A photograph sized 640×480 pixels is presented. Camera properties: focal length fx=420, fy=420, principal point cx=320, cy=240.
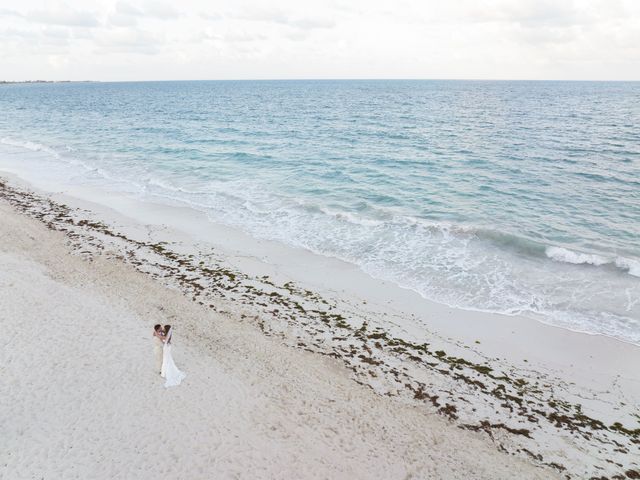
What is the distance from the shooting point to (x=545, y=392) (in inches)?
453

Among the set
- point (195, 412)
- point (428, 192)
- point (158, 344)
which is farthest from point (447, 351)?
point (428, 192)

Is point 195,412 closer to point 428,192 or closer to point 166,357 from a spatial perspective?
point 166,357

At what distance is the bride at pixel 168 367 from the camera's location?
432 inches

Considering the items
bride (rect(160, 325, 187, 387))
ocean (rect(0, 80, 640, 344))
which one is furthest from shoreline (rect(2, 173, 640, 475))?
bride (rect(160, 325, 187, 387))

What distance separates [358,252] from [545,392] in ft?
34.4

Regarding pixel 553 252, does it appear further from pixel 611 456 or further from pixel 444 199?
pixel 611 456

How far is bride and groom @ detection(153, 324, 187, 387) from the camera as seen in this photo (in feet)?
36.1

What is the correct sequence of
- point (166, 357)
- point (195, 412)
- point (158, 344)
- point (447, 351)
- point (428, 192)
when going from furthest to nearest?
point (428, 192)
point (447, 351)
point (158, 344)
point (166, 357)
point (195, 412)

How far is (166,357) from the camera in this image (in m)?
11.1

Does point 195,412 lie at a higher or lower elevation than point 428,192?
lower

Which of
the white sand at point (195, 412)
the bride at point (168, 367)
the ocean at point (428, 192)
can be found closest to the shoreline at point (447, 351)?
the white sand at point (195, 412)

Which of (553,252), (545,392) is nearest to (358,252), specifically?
(553,252)

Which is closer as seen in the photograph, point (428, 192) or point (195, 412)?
point (195, 412)

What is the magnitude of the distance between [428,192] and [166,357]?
73.5 feet
